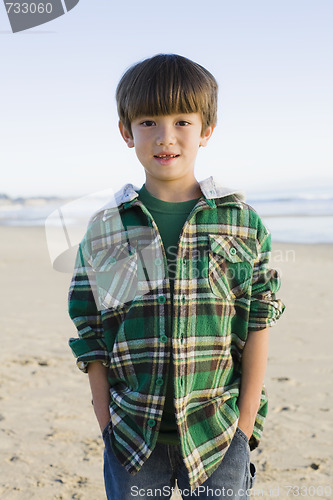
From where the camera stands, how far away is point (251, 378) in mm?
1940

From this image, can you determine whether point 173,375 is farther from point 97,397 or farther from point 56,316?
point 56,316

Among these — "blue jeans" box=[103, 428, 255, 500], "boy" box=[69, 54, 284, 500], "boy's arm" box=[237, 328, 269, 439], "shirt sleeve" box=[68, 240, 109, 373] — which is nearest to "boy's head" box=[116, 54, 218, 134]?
"boy" box=[69, 54, 284, 500]

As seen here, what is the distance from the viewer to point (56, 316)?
22.7ft

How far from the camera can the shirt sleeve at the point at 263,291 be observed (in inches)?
76.2

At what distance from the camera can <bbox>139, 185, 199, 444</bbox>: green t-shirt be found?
6.16ft

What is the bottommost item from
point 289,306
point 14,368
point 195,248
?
point 289,306

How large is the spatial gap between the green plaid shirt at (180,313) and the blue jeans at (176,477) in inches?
1.6

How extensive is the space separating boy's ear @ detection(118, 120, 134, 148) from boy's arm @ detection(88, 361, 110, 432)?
2.69ft

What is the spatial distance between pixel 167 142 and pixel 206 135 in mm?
251

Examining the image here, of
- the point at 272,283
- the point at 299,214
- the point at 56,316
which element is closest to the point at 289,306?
the point at 56,316

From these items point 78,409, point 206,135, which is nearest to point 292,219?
point 78,409

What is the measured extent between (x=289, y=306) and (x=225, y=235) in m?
5.67

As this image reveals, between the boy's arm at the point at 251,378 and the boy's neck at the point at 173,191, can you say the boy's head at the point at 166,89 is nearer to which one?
the boy's neck at the point at 173,191

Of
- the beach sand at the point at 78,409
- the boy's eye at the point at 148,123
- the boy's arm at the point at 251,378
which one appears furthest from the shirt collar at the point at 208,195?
the beach sand at the point at 78,409
